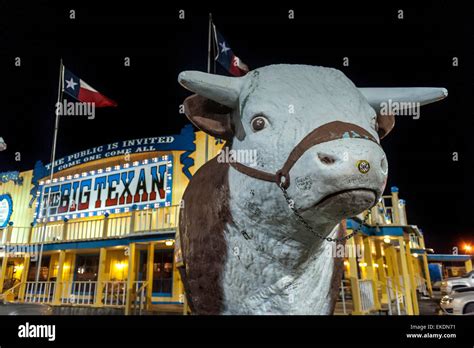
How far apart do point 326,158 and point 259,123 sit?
0.43 m

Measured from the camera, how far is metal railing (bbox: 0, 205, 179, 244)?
11.3m

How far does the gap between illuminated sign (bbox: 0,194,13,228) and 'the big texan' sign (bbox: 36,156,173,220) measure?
2.67m

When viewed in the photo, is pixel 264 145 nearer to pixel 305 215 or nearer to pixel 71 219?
pixel 305 215

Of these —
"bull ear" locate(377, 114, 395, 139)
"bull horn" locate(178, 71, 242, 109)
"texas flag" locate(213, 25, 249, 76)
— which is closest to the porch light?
"texas flag" locate(213, 25, 249, 76)

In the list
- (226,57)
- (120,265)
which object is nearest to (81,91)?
(226,57)

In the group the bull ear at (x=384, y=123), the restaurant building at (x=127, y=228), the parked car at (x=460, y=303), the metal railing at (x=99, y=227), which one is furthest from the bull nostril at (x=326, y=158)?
the parked car at (x=460, y=303)

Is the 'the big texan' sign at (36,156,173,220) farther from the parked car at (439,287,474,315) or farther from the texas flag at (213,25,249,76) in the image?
the parked car at (439,287,474,315)

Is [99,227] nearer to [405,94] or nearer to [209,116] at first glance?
[209,116]

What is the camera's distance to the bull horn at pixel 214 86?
1.66m

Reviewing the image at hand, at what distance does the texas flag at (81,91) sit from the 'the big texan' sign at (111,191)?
110 inches

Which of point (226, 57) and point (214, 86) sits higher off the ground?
point (226, 57)

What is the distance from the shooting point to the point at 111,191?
13.0 m

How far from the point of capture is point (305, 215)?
4.71 feet
